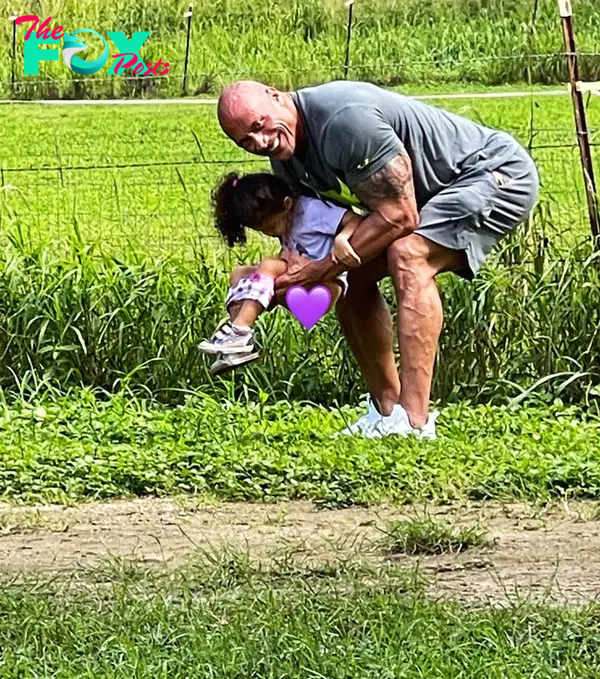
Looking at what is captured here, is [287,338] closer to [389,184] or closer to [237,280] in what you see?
[237,280]

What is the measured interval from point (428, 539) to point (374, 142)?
5.50 ft

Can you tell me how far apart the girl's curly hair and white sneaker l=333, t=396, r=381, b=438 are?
85cm

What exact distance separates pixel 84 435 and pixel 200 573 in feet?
6.29

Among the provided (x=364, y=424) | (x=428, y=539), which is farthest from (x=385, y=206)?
(x=428, y=539)

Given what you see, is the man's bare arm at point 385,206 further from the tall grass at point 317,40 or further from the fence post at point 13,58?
the fence post at point 13,58

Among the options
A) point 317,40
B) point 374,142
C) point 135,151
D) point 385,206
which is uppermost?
point 374,142

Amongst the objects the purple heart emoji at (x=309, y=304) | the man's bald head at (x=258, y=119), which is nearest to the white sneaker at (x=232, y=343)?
the purple heart emoji at (x=309, y=304)

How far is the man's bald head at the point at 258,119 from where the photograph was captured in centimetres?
551

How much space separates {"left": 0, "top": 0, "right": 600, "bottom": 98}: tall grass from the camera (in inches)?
548

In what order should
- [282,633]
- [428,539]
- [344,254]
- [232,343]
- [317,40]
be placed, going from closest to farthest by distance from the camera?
[282,633] < [428,539] < [232,343] < [344,254] < [317,40]

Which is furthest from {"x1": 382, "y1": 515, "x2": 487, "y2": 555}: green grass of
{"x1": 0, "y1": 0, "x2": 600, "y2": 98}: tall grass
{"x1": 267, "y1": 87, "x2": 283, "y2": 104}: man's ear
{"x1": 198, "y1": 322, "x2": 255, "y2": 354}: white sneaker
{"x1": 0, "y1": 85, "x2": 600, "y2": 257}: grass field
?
{"x1": 0, "y1": 0, "x2": 600, "y2": 98}: tall grass

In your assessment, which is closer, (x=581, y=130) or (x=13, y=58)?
(x=581, y=130)

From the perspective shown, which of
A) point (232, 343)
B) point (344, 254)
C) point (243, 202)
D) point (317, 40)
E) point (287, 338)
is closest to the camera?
point (232, 343)

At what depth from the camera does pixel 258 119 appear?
18.1 ft
